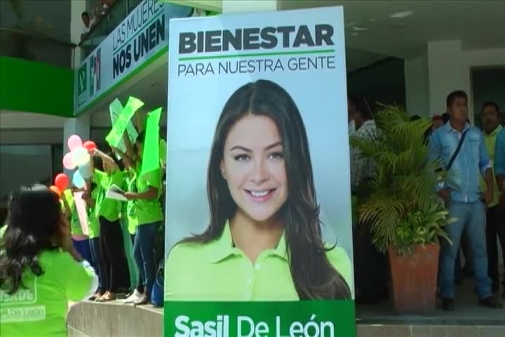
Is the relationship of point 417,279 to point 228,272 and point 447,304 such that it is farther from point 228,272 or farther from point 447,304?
point 228,272

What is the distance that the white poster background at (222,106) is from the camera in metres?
4.76

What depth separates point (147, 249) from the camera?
6172mm

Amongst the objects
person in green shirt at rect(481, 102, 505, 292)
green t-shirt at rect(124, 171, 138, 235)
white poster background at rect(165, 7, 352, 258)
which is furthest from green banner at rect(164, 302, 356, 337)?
person in green shirt at rect(481, 102, 505, 292)

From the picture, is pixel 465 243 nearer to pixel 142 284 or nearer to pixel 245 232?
pixel 245 232

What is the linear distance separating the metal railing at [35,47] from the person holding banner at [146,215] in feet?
28.0

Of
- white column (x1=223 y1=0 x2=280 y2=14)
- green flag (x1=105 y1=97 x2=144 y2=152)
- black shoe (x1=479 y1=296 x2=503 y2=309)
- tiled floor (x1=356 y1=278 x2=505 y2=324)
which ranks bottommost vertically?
tiled floor (x1=356 y1=278 x2=505 y2=324)

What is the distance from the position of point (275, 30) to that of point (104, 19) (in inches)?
313

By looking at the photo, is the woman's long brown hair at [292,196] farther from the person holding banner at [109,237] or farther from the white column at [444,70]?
the white column at [444,70]

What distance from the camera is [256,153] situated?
4.92 meters

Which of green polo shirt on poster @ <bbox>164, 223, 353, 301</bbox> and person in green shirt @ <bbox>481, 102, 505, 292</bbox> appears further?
person in green shirt @ <bbox>481, 102, 505, 292</bbox>

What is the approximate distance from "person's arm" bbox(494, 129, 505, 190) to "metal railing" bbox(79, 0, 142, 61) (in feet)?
20.3

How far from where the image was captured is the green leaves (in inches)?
202

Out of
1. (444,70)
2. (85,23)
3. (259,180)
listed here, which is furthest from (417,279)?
(85,23)

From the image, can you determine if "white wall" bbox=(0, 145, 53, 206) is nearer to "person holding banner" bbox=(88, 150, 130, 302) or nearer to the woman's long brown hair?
"person holding banner" bbox=(88, 150, 130, 302)
